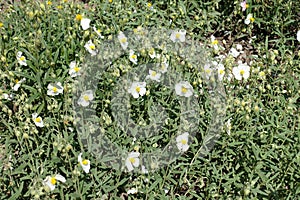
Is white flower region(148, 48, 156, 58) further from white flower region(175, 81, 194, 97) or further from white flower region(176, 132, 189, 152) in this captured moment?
white flower region(176, 132, 189, 152)

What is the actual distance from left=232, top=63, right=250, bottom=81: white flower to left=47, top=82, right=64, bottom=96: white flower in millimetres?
1446

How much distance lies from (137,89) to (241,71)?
914 millimetres

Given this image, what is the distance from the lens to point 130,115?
153 inches

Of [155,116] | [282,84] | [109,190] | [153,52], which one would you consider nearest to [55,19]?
[153,52]

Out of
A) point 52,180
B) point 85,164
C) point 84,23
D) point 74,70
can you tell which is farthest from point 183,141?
point 84,23

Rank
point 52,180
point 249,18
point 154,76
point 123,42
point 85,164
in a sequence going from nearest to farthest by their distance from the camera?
1. point 52,180
2. point 85,164
3. point 154,76
4. point 123,42
5. point 249,18

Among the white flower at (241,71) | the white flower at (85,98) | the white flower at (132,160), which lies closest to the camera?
the white flower at (132,160)

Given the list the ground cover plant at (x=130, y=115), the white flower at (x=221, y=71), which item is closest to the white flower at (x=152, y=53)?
the ground cover plant at (x=130, y=115)

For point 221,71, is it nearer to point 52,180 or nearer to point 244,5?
point 244,5

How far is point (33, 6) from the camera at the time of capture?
408 cm

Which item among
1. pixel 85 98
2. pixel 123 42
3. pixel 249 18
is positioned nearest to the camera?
pixel 85 98

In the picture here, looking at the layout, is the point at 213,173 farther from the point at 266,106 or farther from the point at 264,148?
the point at 266,106

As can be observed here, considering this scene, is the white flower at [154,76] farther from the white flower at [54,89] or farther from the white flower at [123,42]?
the white flower at [54,89]

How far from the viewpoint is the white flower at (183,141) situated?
3.54m
